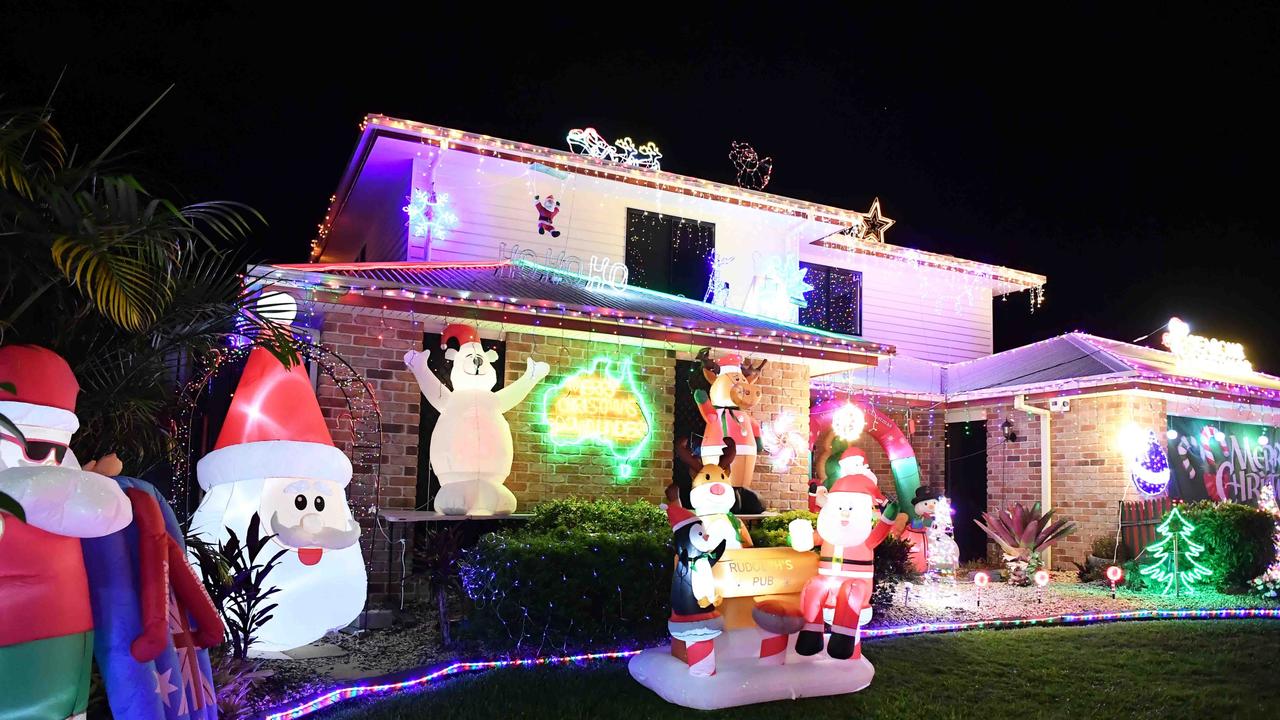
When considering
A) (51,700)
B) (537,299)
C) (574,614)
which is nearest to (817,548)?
(574,614)

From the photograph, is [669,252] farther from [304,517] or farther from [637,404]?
[304,517]

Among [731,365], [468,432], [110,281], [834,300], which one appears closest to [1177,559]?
[731,365]

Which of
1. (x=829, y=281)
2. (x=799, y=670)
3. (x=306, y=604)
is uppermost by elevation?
(x=829, y=281)

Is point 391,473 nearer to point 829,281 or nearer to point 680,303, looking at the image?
point 680,303

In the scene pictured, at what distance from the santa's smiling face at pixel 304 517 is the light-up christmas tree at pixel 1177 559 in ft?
33.8

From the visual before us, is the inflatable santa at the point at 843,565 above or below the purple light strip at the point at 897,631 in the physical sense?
above

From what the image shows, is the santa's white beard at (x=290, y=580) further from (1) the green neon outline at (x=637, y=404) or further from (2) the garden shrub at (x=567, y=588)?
(1) the green neon outline at (x=637, y=404)

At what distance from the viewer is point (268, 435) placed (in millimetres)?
5855

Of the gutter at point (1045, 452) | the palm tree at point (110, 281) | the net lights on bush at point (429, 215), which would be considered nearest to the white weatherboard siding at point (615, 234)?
the net lights on bush at point (429, 215)

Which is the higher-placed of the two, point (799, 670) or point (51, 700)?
point (51, 700)

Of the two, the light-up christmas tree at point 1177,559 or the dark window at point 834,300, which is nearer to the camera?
the light-up christmas tree at point 1177,559

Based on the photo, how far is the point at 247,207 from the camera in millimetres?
4469

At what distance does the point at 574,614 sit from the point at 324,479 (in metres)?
2.26

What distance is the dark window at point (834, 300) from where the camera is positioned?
16281 mm
